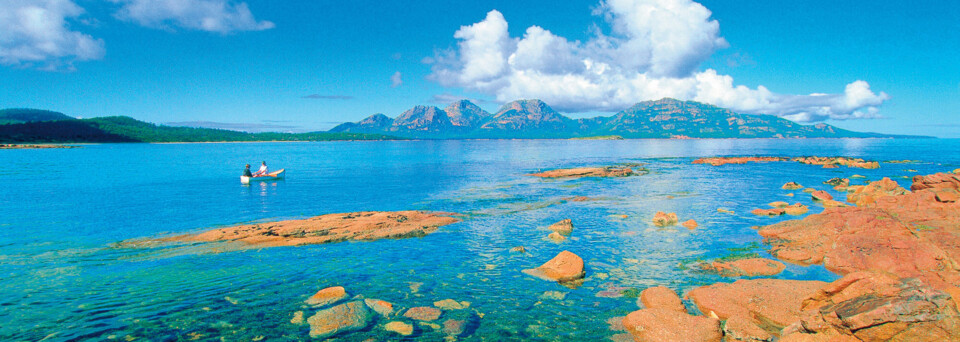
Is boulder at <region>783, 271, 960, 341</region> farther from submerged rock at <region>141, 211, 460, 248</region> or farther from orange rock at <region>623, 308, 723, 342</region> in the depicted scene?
submerged rock at <region>141, 211, 460, 248</region>

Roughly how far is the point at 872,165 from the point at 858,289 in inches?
4432

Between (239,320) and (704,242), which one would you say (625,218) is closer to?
(704,242)

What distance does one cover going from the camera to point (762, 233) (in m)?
30.9

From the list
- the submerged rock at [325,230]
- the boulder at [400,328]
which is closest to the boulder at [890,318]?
the boulder at [400,328]

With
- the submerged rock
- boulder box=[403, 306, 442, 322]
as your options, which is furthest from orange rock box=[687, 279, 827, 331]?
the submerged rock

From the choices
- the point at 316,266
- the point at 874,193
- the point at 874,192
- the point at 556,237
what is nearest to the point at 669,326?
the point at 556,237

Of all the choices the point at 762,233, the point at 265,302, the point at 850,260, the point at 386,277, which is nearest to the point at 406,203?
the point at 386,277

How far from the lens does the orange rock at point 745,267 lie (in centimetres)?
2216

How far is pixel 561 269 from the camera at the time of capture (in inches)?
870

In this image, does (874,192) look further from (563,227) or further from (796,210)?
(563,227)

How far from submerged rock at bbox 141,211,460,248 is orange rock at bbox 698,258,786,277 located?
19.0 m

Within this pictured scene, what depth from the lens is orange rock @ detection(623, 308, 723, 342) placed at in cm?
1467

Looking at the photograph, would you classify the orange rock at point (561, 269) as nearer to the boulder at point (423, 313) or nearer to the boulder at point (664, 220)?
the boulder at point (423, 313)

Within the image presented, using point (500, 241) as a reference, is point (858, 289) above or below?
above
